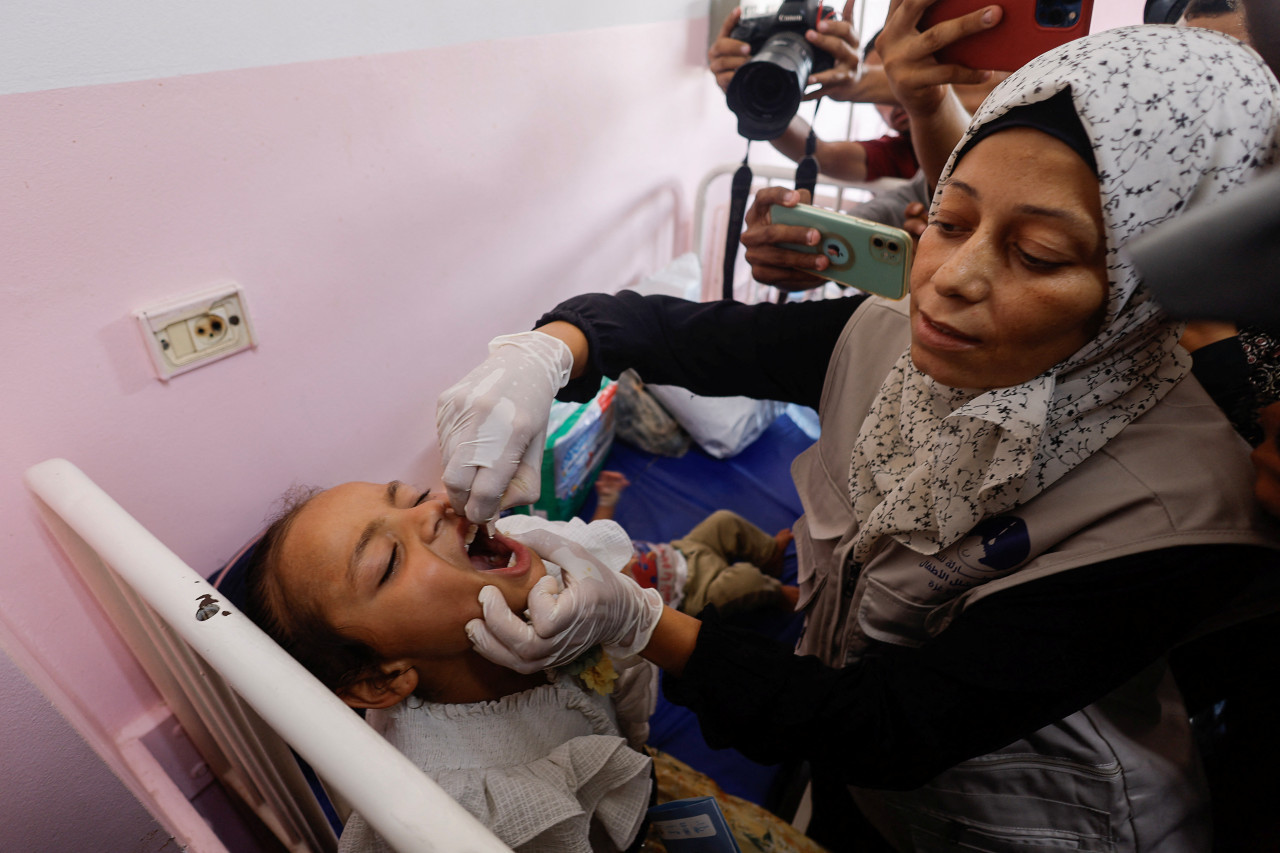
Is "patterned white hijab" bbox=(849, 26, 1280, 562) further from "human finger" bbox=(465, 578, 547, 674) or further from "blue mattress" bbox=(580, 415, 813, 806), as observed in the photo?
"blue mattress" bbox=(580, 415, 813, 806)

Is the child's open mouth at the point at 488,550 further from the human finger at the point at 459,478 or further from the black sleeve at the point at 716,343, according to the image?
the black sleeve at the point at 716,343

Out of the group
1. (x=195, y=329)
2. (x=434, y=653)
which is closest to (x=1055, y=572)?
(x=434, y=653)

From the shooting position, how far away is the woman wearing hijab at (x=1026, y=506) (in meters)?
0.68

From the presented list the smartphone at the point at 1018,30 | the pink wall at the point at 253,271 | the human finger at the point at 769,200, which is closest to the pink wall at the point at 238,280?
the pink wall at the point at 253,271

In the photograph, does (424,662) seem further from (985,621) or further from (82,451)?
(985,621)

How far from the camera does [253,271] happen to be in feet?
3.89

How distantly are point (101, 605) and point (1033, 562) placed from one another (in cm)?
147

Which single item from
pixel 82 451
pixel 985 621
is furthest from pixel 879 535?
pixel 82 451

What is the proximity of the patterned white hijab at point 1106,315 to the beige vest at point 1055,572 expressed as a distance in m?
0.04

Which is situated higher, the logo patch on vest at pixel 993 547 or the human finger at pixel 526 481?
the human finger at pixel 526 481

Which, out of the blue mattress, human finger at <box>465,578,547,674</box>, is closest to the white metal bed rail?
human finger at <box>465,578,547,674</box>

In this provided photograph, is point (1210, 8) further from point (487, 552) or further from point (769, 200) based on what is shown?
point (487, 552)

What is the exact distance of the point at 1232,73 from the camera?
2.19ft

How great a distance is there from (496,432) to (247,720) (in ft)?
1.90
